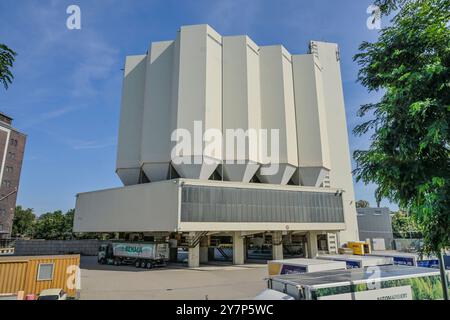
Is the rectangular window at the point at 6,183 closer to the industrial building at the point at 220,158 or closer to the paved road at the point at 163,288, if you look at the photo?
the industrial building at the point at 220,158

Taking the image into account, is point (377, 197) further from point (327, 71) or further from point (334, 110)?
point (327, 71)

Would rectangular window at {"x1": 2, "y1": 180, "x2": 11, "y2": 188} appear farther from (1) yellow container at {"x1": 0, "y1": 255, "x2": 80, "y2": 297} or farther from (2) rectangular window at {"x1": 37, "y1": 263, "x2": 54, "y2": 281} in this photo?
(2) rectangular window at {"x1": 37, "y1": 263, "x2": 54, "y2": 281}

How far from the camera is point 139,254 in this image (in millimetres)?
37688

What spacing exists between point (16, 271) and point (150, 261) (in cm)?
2135

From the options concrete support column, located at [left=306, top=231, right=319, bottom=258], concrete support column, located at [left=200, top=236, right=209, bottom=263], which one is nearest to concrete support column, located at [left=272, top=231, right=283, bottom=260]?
concrete support column, located at [left=306, top=231, right=319, bottom=258]

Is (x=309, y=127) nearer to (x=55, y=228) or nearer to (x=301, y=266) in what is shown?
(x=301, y=266)

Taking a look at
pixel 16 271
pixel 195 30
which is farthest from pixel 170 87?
pixel 16 271

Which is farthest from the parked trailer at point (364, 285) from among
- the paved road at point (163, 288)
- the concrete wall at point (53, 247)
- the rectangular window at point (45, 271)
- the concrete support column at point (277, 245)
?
the concrete wall at point (53, 247)

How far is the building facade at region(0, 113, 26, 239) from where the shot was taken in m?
70.9

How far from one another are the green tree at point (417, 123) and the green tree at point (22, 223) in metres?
100

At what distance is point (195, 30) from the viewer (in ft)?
153

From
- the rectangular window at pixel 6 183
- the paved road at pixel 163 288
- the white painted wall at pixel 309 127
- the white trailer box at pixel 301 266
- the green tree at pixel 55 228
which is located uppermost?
the white painted wall at pixel 309 127

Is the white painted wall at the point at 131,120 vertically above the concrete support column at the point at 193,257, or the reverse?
the white painted wall at the point at 131,120

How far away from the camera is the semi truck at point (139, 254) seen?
36.7 m
